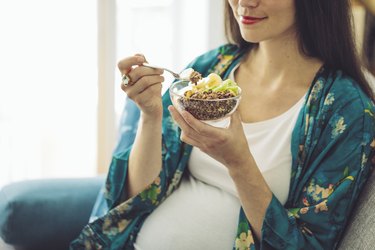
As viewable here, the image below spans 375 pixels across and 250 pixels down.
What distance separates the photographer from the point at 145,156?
1.33m

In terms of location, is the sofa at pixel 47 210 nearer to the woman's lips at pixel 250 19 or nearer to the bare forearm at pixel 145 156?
the bare forearm at pixel 145 156

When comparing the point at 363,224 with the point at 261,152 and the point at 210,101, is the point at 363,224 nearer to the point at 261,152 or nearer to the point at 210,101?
the point at 261,152

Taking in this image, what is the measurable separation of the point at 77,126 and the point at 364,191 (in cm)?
137

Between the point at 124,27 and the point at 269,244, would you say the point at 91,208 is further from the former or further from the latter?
the point at 124,27

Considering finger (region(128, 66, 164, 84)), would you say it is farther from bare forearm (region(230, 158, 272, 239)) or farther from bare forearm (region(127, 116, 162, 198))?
bare forearm (region(230, 158, 272, 239))

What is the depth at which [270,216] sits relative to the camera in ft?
3.79

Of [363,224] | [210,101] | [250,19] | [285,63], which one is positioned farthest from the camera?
[285,63]

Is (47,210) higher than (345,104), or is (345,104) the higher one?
(345,104)

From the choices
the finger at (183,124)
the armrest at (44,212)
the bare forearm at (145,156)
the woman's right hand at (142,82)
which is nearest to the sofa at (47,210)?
the armrest at (44,212)

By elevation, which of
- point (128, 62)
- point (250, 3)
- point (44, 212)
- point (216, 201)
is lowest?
point (44, 212)

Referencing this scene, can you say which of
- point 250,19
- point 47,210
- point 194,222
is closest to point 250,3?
point 250,19

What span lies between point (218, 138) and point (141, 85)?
0.26 meters

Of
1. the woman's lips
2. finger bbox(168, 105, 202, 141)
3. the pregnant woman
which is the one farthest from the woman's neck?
finger bbox(168, 105, 202, 141)

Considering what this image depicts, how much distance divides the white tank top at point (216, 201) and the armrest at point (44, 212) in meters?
0.24
